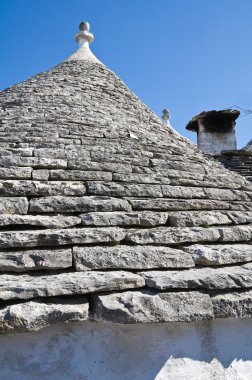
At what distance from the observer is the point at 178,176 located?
10.6 feet

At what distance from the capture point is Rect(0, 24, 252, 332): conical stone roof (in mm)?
1753

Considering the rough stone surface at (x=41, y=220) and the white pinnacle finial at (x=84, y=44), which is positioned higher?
the white pinnacle finial at (x=84, y=44)

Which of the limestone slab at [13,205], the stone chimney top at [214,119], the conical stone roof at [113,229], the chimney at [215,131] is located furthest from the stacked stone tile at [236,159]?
the limestone slab at [13,205]

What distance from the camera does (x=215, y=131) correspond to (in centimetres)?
973

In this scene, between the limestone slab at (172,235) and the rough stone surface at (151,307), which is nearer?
the rough stone surface at (151,307)

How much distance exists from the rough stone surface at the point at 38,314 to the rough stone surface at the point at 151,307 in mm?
95

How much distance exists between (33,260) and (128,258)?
0.56 meters

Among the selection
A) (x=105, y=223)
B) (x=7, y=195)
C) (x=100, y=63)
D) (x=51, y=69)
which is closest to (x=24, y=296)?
(x=105, y=223)

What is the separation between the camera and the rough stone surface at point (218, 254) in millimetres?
2182

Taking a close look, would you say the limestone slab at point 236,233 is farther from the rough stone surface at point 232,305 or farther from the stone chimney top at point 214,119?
the stone chimney top at point 214,119

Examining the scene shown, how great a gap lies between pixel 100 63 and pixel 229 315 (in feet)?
20.9

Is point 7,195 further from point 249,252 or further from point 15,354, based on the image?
point 249,252

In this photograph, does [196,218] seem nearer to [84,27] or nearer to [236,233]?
[236,233]

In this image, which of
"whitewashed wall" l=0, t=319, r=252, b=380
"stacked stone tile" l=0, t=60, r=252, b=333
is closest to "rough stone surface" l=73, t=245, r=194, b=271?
"stacked stone tile" l=0, t=60, r=252, b=333
